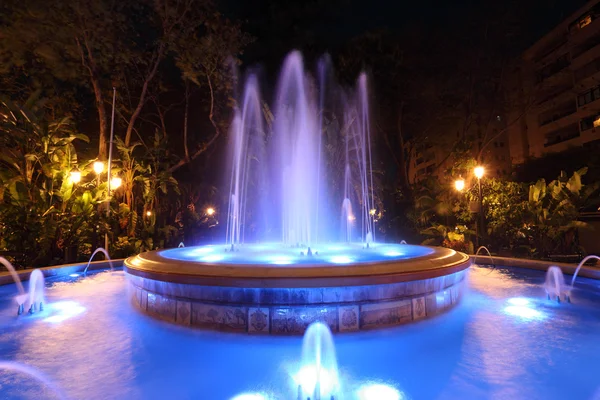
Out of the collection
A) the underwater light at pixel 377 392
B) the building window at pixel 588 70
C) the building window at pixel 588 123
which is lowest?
the underwater light at pixel 377 392

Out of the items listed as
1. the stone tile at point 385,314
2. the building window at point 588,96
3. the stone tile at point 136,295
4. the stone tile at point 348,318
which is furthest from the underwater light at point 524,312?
the building window at point 588,96

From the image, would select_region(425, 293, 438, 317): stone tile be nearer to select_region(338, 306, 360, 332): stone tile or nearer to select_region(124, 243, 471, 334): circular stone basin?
select_region(124, 243, 471, 334): circular stone basin

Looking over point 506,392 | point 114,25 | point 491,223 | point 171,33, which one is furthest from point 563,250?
point 114,25

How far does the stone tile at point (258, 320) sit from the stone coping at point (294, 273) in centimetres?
42

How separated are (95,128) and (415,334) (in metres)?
24.6

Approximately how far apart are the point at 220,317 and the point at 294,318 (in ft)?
3.64

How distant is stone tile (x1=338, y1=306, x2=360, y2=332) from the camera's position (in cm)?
496

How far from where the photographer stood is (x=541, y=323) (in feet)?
17.8

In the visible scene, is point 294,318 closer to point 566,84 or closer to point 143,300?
point 143,300

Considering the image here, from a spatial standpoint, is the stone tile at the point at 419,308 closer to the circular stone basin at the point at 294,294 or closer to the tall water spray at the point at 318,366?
the circular stone basin at the point at 294,294

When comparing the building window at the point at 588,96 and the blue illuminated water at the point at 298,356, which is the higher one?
the building window at the point at 588,96

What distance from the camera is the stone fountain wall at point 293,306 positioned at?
4.87m

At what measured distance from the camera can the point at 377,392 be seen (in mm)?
3338

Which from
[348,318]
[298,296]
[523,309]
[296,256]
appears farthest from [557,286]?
[298,296]
